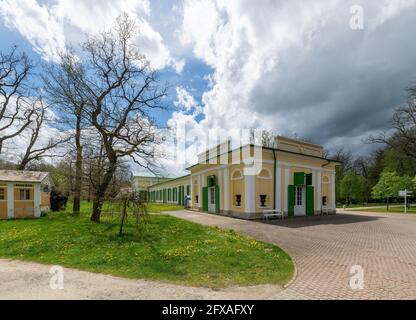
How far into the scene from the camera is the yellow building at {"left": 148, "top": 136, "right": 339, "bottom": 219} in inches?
682

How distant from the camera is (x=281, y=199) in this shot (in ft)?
60.6

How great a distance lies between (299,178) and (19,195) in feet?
69.8

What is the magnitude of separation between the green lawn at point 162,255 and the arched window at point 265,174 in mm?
7691

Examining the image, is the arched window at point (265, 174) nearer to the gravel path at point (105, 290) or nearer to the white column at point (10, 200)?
the gravel path at point (105, 290)

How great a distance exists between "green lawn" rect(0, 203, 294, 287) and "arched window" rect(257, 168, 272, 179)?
303 inches

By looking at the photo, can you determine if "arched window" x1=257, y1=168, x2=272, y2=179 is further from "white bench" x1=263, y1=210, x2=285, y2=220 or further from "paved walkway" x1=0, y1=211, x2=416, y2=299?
"paved walkway" x1=0, y1=211, x2=416, y2=299

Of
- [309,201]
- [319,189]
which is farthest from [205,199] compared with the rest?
[319,189]

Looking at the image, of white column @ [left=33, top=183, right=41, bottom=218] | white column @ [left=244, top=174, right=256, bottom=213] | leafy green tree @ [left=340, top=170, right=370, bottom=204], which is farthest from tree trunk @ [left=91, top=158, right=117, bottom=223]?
leafy green tree @ [left=340, top=170, right=370, bottom=204]

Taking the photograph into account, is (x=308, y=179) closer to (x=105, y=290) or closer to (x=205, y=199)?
(x=205, y=199)

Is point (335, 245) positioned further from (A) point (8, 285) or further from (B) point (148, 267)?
(A) point (8, 285)

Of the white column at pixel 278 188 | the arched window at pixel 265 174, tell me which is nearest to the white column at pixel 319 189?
the white column at pixel 278 188
